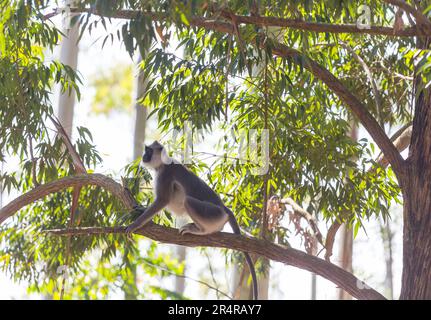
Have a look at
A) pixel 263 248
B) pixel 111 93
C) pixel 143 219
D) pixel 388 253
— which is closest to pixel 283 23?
pixel 263 248

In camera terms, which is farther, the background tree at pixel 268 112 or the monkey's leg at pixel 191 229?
the monkey's leg at pixel 191 229

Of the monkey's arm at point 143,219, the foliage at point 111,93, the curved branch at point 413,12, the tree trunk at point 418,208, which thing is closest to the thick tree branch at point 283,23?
the curved branch at point 413,12

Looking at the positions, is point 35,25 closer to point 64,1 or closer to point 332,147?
point 64,1

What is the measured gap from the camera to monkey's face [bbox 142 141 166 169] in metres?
5.16

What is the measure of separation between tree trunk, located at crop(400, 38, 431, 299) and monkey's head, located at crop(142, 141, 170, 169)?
164 centimetres

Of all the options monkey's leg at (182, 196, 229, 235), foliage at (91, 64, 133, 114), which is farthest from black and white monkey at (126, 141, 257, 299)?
foliage at (91, 64, 133, 114)

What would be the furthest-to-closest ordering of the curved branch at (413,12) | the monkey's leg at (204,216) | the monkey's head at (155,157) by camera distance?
the monkey's head at (155,157)
the monkey's leg at (204,216)
the curved branch at (413,12)

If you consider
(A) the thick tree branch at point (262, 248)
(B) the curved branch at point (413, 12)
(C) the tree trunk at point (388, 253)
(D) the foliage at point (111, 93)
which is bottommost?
(A) the thick tree branch at point (262, 248)

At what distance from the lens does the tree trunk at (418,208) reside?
4453 mm

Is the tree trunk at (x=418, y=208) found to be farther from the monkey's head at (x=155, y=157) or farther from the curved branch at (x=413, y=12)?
the monkey's head at (x=155, y=157)

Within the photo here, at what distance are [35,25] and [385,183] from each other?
9.81 ft

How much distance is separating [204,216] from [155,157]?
69 centimetres

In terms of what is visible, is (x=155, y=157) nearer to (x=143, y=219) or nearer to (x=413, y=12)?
(x=143, y=219)

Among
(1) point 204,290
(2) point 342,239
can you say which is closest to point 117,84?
(1) point 204,290
